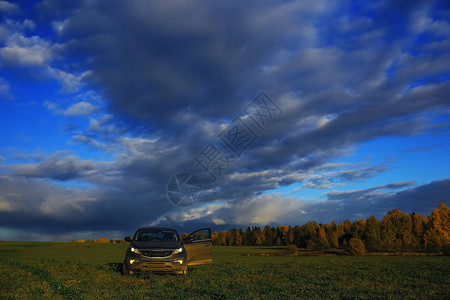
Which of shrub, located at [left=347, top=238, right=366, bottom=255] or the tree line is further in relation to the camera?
the tree line

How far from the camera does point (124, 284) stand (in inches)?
546

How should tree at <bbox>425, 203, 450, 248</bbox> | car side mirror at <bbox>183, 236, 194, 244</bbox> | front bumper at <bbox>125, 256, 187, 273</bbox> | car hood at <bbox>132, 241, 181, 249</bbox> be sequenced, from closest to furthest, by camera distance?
front bumper at <bbox>125, 256, 187, 273</bbox> → car hood at <bbox>132, 241, 181, 249</bbox> → car side mirror at <bbox>183, 236, 194, 244</bbox> → tree at <bbox>425, 203, 450, 248</bbox>

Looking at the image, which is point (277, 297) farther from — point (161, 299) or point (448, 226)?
point (448, 226)

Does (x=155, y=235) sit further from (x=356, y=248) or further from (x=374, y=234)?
(x=374, y=234)

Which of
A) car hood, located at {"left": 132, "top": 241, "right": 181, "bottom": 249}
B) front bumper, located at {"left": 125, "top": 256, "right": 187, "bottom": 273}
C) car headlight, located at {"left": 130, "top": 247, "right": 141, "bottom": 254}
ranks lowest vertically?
front bumper, located at {"left": 125, "top": 256, "right": 187, "bottom": 273}

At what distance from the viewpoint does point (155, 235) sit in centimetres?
1859

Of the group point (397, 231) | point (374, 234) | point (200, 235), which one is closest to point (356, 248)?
point (397, 231)

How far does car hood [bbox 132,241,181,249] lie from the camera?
16.9 metres

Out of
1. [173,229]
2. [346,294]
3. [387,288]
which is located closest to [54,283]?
[173,229]

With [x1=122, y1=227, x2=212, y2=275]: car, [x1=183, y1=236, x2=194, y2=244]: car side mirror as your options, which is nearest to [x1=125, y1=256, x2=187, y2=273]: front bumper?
[x1=122, y1=227, x2=212, y2=275]: car

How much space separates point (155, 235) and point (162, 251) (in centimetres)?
194

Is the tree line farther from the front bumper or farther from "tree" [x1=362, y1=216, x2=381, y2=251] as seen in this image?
the front bumper

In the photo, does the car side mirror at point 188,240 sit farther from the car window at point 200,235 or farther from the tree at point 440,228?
the tree at point 440,228

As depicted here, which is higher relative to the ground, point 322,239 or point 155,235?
point 155,235
